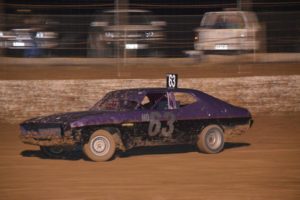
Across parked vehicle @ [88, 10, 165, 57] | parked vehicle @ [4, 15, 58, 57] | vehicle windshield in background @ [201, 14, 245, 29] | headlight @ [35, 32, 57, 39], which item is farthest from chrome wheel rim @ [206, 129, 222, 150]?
vehicle windshield in background @ [201, 14, 245, 29]

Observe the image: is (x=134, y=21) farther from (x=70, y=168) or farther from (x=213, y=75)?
(x=70, y=168)

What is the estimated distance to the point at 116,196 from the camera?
9.71 meters

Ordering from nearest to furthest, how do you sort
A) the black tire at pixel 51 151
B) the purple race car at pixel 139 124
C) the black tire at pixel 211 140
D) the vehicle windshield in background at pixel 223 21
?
the purple race car at pixel 139 124, the black tire at pixel 51 151, the black tire at pixel 211 140, the vehicle windshield in background at pixel 223 21

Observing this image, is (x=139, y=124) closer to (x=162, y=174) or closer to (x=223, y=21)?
(x=162, y=174)

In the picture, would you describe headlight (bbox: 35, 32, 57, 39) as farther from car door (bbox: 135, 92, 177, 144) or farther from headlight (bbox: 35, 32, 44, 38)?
car door (bbox: 135, 92, 177, 144)

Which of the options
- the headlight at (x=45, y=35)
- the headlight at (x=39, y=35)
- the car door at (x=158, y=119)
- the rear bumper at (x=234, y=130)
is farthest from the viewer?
the headlight at (x=39, y=35)

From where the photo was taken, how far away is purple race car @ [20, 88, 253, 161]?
12.6 meters

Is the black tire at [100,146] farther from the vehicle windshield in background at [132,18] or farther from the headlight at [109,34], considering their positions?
the vehicle windshield in background at [132,18]

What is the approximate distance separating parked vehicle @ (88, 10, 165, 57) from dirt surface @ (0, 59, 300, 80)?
376mm

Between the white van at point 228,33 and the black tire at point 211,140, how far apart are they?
7124 mm

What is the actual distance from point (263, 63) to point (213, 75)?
1532mm

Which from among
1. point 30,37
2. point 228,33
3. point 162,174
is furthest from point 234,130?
point 228,33

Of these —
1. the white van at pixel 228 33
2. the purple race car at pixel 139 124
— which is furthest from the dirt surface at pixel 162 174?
the white van at pixel 228 33

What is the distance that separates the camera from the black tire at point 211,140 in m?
13.7
